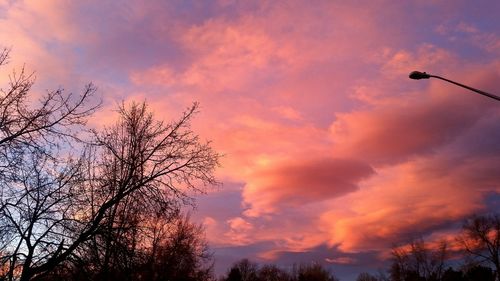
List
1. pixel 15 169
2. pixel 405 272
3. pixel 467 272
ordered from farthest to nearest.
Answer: pixel 405 272 < pixel 467 272 < pixel 15 169

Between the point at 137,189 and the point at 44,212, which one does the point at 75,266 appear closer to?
the point at 44,212

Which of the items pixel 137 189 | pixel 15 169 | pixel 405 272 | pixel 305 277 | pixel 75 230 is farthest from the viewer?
pixel 305 277

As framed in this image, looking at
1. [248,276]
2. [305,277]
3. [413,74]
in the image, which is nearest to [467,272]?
[305,277]

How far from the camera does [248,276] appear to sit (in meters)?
122

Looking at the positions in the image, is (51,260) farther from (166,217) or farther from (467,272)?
(467,272)

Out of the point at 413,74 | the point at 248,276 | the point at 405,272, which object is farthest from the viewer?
the point at 248,276

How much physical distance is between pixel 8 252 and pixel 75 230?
1737mm

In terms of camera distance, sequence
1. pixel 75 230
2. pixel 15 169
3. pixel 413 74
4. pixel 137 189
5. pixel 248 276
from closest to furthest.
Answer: pixel 15 169
pixel 75 230
pixel 137 189
pixel 413 74
pixel 248 276

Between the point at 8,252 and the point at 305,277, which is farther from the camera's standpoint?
the point at 305,277

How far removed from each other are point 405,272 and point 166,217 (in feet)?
267

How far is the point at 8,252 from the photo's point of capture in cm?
1219

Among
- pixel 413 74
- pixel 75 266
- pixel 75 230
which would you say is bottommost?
pixel 75 266

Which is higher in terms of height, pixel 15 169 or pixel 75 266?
pixel 15 169

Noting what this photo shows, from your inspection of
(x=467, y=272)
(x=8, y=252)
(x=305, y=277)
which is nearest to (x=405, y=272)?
(x=467, y=272)
